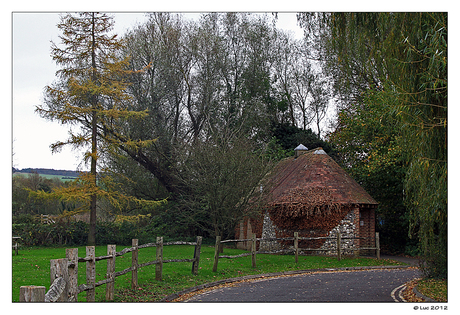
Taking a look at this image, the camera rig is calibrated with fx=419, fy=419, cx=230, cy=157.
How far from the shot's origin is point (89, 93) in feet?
78.6

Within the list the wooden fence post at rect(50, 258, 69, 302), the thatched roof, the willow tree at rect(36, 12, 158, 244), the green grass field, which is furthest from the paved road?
the willow tree at rect(36, 12, 158, 244)

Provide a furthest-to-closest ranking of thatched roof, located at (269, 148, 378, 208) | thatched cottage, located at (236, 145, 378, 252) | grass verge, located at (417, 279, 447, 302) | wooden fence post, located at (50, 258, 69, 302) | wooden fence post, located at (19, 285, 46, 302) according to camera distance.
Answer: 1. thatched roof, located at (269, 148, 378, 208)
2. thatched cottage, located at (236, 145, 378, 252)
3. grass verge, located at (417, 279, 447, 302)
4. wooden fence post, located at (50, 258, 69, 302)
5. wooden fence post, located at (19, 285, 46, 302)

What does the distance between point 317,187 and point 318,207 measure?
1.16 m

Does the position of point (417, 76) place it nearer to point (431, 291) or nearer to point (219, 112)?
point (431, 291)

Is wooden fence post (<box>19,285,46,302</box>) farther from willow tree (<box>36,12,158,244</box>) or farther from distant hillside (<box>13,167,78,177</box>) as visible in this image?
willow tree (<box>36,12,158,244</box>)

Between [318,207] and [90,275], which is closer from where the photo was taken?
[90,275]

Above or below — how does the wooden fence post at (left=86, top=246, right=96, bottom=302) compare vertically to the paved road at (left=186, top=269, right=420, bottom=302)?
above

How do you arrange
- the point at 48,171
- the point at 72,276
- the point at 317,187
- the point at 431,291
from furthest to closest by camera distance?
the point at 317,187, the point at 48,171, the point at 431,291, the point at 72,276

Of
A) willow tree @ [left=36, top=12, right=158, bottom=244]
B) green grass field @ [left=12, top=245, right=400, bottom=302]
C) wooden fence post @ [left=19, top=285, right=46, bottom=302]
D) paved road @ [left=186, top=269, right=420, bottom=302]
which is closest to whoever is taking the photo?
wooden fence post @ [left=19, top=285, right=46, bottom=302]

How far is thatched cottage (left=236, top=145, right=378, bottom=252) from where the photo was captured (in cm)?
2031

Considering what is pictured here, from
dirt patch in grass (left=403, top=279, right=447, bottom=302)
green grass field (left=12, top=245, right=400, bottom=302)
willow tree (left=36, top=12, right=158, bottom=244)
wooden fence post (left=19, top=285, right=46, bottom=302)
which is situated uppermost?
willow tree (left=36, top=12, right=158, bottom=244)

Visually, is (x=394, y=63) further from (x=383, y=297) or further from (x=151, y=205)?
(x=151, y=205)

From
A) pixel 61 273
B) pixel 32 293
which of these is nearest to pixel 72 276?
pixel 61 273

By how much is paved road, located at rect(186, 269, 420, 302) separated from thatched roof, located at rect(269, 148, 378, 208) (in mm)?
7031
